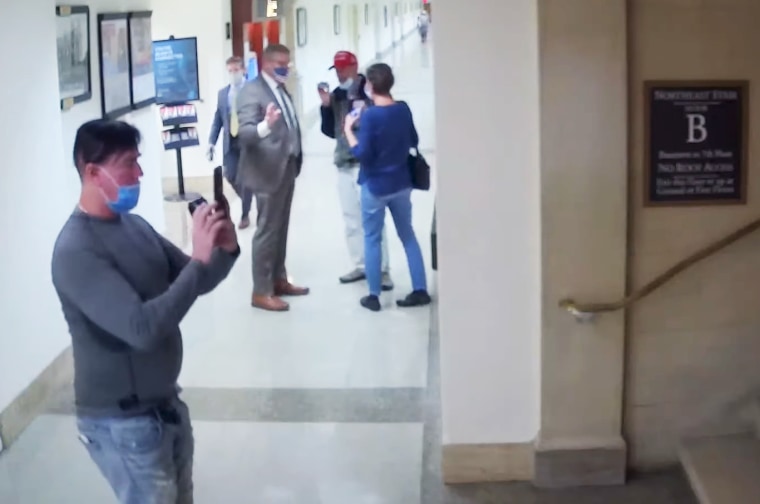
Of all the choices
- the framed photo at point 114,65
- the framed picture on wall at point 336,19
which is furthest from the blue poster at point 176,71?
the framed picture on wall at point 336,19

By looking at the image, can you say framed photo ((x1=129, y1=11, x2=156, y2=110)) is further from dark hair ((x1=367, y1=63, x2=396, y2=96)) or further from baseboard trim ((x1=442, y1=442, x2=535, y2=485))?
baseboard trim ((x1=442, y1=442, x2=535, y2=485))

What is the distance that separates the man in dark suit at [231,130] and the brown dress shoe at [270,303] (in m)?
0.72

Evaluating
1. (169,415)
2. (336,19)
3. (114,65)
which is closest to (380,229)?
(114,65)

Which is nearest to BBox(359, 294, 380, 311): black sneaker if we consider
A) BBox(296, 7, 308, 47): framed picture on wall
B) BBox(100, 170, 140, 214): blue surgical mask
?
BBox(100, 170, 140, 214): blue surgical mask

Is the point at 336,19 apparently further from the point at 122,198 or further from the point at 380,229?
the point at 122,198

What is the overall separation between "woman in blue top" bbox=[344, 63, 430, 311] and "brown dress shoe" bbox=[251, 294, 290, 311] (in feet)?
1.82

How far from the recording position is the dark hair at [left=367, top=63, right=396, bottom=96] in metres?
6.35

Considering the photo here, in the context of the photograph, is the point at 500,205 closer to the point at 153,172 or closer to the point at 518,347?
the point at 518,347

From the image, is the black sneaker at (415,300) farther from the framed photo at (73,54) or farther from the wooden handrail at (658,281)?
the wooden handrail at (658,281)

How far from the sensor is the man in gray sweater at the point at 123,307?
2.78m

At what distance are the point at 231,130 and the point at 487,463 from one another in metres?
3.67

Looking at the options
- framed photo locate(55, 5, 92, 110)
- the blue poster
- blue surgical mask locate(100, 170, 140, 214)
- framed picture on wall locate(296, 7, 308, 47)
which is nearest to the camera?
blue surgical mask locate(100, 170, 140, 214)

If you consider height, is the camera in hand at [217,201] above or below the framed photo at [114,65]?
below

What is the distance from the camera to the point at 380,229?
22.1ft
